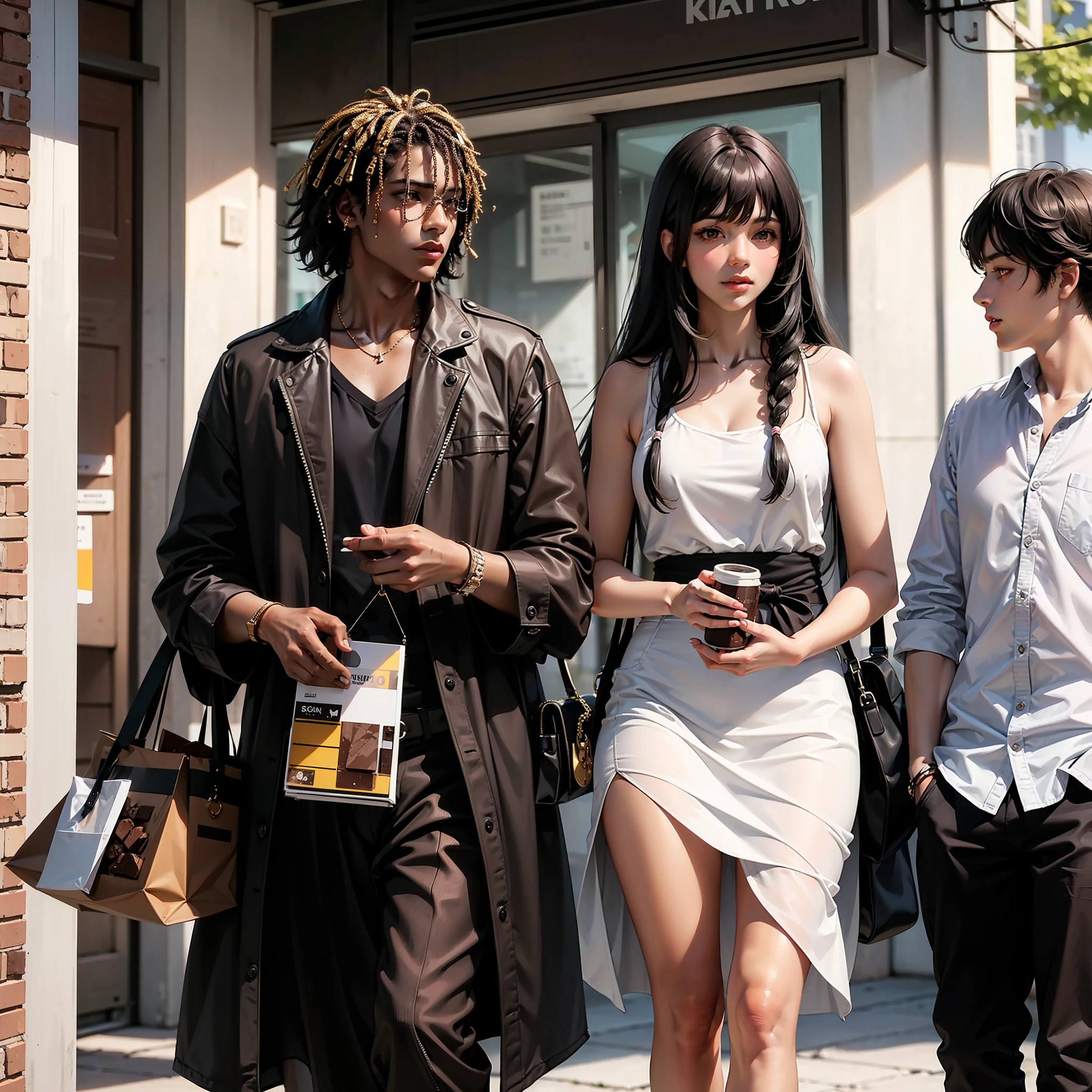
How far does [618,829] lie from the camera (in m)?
3.15

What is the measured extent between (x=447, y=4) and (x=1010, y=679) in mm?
4144

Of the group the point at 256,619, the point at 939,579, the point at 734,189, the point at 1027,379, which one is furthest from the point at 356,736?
the point at 1027,379

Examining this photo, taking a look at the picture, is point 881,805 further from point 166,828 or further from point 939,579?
point 166,828

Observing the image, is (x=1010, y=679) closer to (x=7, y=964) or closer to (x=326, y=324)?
(x=326, y=324)

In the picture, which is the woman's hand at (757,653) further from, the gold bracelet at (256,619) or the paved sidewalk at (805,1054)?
the paved sidewalk at (805,1054)

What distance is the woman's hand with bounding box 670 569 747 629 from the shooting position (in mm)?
2973

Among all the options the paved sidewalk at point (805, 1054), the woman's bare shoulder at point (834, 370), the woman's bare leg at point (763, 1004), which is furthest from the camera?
the paved sidewalk at point (805, 1054)

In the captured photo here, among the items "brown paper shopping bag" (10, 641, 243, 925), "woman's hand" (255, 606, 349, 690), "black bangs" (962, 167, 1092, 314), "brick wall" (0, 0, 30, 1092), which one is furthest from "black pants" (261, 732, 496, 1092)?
"brick wall" (0, 0, 30, 1092)

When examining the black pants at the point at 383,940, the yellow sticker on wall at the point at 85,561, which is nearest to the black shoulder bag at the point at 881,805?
the black pants at the point at 383,940

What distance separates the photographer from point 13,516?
14.7 feet

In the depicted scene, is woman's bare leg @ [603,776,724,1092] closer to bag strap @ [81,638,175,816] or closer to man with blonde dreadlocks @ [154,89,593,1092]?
man with blonde dreadlocks @ [154,89,593,1092]

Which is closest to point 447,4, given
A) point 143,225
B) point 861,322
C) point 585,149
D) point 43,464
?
point 585,149

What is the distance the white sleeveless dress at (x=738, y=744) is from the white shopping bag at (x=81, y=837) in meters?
0.97

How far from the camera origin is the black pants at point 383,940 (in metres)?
2.90
